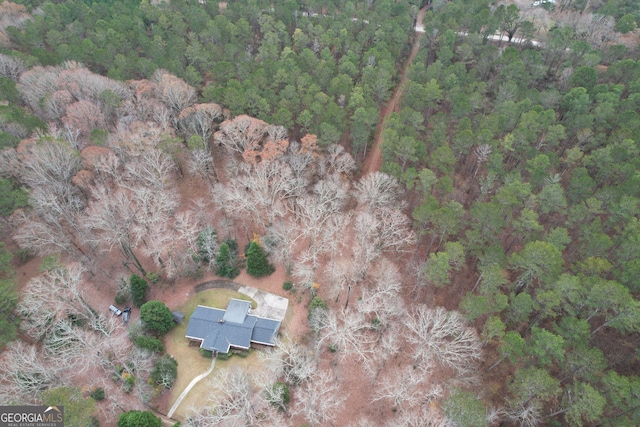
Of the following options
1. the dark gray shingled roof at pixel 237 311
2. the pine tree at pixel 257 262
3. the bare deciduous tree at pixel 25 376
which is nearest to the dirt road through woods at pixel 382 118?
the pine tree at pixel 257 262

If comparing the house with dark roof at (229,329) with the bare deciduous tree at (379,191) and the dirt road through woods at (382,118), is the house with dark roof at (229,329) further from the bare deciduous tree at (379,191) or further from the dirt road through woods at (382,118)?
the dirt road through woods at (382,118)

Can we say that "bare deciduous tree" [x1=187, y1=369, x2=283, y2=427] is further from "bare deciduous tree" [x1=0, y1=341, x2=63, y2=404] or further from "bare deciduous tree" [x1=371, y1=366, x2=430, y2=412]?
"bare deciduous tree" [x1=0, y1=341, x2=63, y2=404]

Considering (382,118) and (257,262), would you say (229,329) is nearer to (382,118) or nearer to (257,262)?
(257,262)

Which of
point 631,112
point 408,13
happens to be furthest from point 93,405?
point 408,13

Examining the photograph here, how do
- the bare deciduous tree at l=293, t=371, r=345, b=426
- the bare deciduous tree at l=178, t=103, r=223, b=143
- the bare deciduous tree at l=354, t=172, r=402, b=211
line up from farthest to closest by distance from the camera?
1. the bare deciduous tree at l=178, t=103, r=223, b=143
2. the bare deciduous tree at l=354, t=172, r=402, b=211
3. the bare deciduous tree at l=293, t=371, r=345, b=426

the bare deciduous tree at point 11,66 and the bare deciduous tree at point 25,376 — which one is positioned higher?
the bare deciduous tree at point 11,66

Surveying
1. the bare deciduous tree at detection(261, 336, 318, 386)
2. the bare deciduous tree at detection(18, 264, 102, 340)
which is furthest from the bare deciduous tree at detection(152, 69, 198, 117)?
the bare deciduous tree at detection(261, 336, 318, 386)
